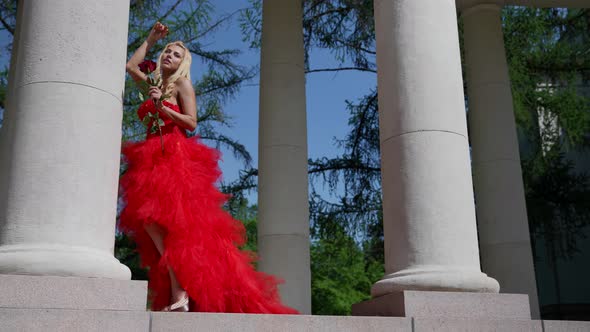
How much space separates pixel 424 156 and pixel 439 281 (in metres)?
3.94

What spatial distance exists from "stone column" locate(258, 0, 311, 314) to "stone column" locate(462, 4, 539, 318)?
12880mm

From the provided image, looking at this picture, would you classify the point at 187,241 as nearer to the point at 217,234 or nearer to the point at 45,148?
the point at 217,234

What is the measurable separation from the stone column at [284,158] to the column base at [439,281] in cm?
1509

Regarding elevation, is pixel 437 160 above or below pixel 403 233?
above

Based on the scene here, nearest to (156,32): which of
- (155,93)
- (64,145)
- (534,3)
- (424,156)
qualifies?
(155,93)

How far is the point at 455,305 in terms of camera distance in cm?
1856

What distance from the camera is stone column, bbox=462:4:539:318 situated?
132 ft

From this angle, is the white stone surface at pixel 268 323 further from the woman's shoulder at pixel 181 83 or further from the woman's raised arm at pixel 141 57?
the woman's raised arm at pixel 141 57

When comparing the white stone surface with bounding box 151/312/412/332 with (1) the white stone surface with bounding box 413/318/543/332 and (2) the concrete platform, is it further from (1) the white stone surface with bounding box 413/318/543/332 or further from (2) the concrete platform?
(1) the white stone surface with bounding box 413/318/543/332

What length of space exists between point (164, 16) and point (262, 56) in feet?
61.7

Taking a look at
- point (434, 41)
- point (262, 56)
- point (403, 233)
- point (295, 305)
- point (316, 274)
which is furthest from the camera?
point (316, 274)

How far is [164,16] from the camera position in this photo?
5447 centimetres

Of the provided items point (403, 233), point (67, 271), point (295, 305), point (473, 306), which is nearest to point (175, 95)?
point (67, 271)

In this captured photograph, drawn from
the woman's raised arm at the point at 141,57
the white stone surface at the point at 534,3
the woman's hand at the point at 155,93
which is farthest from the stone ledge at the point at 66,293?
the white stone surface at the point at 534,3
